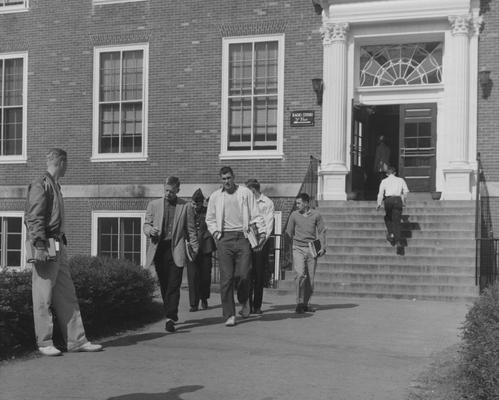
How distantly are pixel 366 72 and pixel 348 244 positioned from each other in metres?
4.72

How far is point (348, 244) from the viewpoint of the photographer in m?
14.4

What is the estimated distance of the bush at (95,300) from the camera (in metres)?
7.65

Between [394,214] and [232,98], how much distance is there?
17.8 feet

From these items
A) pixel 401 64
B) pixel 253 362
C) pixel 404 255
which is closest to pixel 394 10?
pixel 401 64

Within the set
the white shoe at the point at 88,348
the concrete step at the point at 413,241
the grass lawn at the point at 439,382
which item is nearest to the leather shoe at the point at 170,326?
the white shoe at the point at 88,348

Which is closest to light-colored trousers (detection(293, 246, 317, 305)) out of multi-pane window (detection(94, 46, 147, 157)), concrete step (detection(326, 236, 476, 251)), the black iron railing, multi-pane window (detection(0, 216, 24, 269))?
concrete step (detection(326, 236, 476, 251))

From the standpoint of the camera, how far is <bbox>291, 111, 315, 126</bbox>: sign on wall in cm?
1677

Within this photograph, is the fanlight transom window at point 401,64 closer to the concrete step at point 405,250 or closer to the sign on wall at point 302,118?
the sign on wall at point 302,118

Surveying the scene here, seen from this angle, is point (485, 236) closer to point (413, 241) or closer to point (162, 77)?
point (413, 241)

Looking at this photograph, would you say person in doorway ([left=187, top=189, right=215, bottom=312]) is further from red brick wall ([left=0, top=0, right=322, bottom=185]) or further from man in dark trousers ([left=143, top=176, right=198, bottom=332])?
red brick wall ([left=0, top=0, right=322, bottom=185])

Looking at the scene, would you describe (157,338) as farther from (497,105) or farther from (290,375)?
(497,105)

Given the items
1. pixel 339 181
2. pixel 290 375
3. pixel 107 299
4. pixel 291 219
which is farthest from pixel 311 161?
pixel 290 375

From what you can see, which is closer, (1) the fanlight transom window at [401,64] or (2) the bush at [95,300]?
(2) the bush at [95,300]

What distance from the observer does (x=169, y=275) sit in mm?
9141
